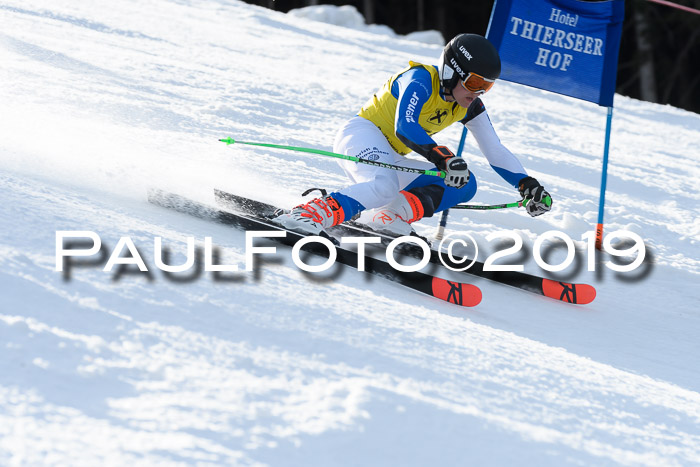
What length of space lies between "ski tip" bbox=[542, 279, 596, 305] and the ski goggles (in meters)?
1.04

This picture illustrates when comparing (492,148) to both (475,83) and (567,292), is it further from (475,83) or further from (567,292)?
(567,292)

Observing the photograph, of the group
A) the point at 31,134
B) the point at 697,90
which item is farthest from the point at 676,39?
the point at 31,134

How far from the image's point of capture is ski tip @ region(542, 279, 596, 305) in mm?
4000

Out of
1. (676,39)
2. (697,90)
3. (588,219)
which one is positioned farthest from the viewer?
(697,90)

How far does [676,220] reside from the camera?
6141 mm

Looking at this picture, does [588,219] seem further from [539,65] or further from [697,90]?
[697,90]

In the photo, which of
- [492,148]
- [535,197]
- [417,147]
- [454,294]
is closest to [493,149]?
[492,148]

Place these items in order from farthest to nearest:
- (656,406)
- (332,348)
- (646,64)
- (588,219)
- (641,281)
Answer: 1. (646,64)
2. (588,219)
3. (641,281)
4. (656,406)
5. (332,348)

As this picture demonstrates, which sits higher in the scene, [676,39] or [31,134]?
[676,39]

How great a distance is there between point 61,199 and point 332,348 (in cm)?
178

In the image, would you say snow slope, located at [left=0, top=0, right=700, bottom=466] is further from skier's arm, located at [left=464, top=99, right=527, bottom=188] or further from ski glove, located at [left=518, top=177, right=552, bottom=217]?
skier's arm, located at [left=464, top=99, right=527, bottom=188]

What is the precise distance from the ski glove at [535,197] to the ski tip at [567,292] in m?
0.42
